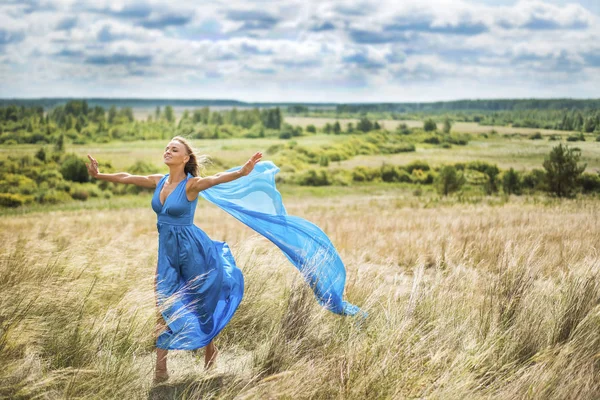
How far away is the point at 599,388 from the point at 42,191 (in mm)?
49361

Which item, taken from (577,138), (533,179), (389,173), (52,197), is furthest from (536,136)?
(52,197)

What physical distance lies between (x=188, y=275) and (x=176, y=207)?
57cm

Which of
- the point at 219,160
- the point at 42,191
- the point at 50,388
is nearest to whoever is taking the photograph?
the point at 50,388

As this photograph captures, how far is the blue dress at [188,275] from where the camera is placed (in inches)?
176

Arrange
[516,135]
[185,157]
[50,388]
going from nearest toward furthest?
1. [50,388]
2. [185,157]
3. [516,135]

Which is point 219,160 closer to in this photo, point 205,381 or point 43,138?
point 43,138

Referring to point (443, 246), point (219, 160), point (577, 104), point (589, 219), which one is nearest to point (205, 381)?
point (443, 246)

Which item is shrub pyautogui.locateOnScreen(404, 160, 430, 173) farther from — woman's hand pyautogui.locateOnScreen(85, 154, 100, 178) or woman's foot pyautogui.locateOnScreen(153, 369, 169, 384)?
woman's foot pyautogui.locateOnScreen(153, 369, 169, 384)

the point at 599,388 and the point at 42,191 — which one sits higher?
the point at 599,388

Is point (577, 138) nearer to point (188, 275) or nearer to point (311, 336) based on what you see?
point (311, 336)

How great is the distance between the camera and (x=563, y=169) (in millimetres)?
19484

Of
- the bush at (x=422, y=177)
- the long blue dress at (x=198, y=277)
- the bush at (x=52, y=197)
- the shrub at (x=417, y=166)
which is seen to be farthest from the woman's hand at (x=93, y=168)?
the shrub at (x=417, y=166)

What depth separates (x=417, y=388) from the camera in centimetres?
385

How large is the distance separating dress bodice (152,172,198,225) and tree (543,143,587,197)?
17.4m
